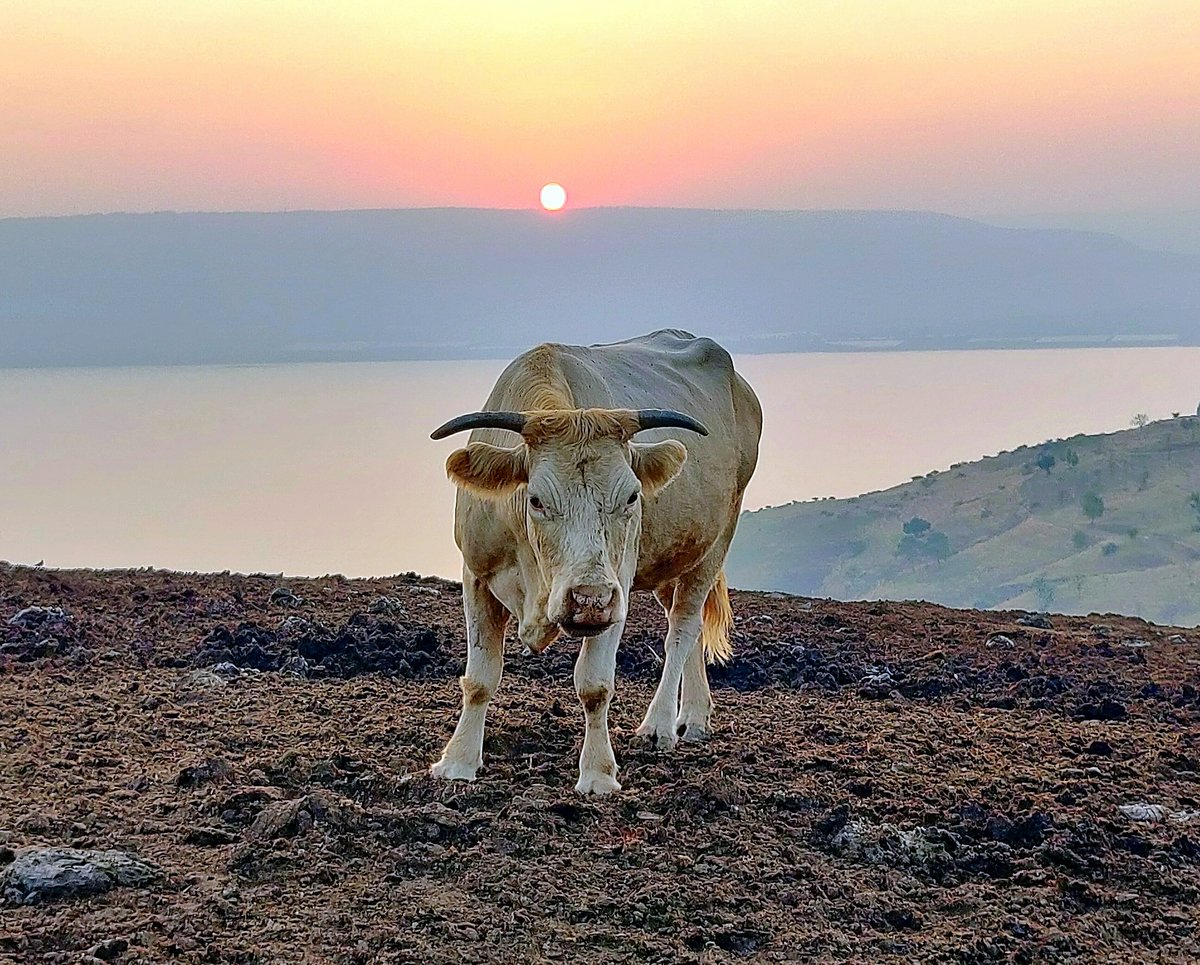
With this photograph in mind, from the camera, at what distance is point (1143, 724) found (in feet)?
29.1

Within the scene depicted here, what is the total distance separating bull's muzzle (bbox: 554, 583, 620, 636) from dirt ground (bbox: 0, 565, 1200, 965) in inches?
39.6

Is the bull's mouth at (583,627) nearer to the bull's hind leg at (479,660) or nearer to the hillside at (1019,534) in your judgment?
the bull's hind leg at (479,660)

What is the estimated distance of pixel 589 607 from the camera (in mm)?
5781

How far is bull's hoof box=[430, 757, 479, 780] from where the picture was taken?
673 centimetres

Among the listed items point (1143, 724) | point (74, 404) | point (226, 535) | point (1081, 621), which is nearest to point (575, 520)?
point (1143, 724)

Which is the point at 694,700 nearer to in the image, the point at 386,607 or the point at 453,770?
the point at 453,770

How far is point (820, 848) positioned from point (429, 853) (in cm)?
188

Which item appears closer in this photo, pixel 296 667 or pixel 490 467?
pixel 490 467

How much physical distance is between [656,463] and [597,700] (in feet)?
4.57

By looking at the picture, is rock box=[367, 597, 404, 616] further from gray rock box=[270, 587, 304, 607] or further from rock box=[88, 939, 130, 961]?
rock box=[88, 939, 130, 961]

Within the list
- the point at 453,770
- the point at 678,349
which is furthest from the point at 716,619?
the point at 453,770

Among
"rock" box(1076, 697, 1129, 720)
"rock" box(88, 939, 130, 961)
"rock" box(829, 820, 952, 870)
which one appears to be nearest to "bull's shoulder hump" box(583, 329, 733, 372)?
"rock" box(1076, 697, 1129, 720)

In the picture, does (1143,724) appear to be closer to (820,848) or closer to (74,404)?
(820,848)

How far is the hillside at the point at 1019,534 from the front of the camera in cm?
6188
